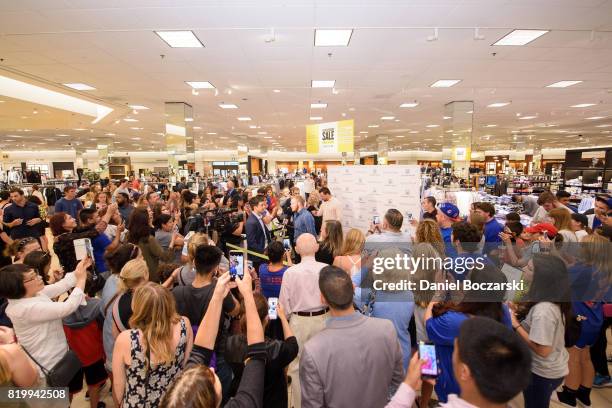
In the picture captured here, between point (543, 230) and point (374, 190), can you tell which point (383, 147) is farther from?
point (543, 230)

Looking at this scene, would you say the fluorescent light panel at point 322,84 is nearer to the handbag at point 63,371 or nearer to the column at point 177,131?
the column at point 177,131

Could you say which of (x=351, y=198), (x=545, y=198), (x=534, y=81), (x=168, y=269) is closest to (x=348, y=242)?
(x=168, y=269)

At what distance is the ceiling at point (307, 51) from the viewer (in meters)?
3.99

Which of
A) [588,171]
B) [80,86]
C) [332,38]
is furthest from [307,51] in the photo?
[588,171]

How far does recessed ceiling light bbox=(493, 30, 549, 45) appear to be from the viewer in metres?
4.66

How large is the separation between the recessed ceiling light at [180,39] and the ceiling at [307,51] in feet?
0.39

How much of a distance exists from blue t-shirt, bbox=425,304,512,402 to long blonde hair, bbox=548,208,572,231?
10.0 ft

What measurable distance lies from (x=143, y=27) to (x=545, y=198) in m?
6.99

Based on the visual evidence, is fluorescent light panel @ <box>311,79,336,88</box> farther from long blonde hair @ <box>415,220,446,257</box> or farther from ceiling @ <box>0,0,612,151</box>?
long blonde hair @ <box>415,220,446,257</box>

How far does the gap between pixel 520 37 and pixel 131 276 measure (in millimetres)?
6025

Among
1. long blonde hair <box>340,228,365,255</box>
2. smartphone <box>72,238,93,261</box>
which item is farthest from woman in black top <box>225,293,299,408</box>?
smartphone <box>72,238,93,261</box>

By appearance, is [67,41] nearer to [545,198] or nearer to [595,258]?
[595,258]

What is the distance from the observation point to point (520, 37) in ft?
16.0

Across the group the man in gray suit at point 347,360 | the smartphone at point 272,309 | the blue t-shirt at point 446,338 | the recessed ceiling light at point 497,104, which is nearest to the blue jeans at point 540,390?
the blue t-shirt at point 446,338
